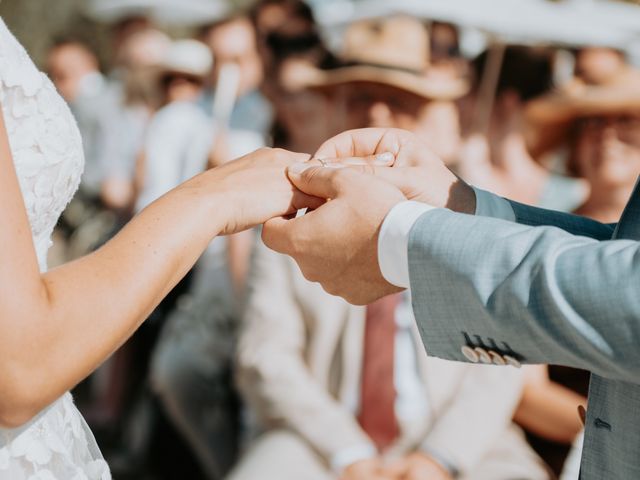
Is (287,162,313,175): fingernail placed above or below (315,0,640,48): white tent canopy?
above

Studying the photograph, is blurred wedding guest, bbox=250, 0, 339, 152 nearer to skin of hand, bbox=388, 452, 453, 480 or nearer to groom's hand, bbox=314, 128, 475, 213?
skin of hand, bbox=388, 452, 453, 480

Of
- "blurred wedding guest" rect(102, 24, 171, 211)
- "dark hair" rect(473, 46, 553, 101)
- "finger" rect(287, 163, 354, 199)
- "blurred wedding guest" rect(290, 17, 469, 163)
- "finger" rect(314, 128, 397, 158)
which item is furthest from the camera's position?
"blurred wedding guest" rect(102, 24, 171, 211)

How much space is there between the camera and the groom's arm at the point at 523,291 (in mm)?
1684

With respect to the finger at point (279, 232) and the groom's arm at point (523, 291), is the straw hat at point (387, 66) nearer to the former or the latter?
the finger at point (279, 232)

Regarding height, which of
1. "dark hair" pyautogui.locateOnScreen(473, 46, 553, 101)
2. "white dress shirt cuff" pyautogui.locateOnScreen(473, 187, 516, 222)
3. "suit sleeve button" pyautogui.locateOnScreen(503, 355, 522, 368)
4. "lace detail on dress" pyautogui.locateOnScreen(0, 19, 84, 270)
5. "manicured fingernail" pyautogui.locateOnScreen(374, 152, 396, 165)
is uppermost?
"lace detail on dress" pyautogui.locateOnScreen(0, 19, 84, 270)

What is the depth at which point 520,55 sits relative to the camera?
5.82m

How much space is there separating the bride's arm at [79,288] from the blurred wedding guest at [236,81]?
384 centimetres

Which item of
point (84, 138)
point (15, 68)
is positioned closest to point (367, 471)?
point (15, 68)

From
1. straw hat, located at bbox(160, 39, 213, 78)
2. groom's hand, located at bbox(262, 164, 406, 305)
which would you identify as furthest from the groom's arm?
straw hat, located at bbox(160, 39, 213, 78)

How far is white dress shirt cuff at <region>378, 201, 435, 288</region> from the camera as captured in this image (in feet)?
6.49

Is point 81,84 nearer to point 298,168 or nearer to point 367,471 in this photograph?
point 367,471

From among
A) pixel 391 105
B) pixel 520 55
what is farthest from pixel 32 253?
pixel 520 55

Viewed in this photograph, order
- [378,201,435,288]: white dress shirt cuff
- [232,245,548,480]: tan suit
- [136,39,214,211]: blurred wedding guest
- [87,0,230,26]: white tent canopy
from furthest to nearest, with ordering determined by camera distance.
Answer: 1. [87,0,230,26]: white tent canopy
2. [136,39,214,211]: blurred wedding guest
3. [232,245,548,480]: tan suit
4. [378,201,435,288]: white dress shirt cuff

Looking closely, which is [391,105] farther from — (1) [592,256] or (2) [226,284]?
(1) [592,256]
